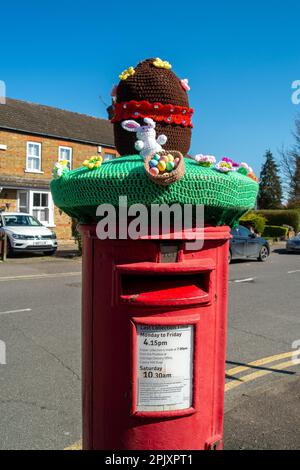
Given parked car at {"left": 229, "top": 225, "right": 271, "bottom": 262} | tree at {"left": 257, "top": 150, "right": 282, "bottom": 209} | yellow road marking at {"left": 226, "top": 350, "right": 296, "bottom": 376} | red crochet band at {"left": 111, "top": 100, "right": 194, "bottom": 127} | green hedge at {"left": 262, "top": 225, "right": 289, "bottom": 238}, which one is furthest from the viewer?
tree at {"left": 257, "top": 150, "right": 282, "bottom": 209}

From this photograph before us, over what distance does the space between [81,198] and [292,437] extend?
2604 millimetres

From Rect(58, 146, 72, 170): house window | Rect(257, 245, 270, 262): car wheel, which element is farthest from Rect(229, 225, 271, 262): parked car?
Rect(58, 146, 72, 170): house window

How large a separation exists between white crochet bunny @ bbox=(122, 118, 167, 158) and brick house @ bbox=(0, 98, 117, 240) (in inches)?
790

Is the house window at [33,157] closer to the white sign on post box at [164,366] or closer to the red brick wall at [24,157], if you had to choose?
the red brick wall at [24,157]

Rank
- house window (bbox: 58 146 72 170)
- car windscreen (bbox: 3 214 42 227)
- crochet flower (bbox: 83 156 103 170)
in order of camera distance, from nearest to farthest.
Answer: crochet flower (bbox: 83 156 103 170)
car windscreen (bbox: 3 214 42 227)
house window (bbox: 58 146 72 170)

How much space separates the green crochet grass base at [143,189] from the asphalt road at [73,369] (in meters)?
2.09

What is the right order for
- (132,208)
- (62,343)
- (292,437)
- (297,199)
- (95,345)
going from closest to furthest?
(132,208) < (95,345) < (292,437) < (62,343) < (297,199)

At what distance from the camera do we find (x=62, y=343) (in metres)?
5.57

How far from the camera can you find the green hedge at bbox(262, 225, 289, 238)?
27.7 meters

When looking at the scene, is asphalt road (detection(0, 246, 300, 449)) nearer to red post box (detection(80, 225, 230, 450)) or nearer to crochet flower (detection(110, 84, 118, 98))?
red post box (detection(80, 225, 230, 450))

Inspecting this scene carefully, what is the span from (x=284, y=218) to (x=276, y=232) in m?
4.61

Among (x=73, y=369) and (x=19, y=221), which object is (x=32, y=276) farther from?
(x=73, y=369)
